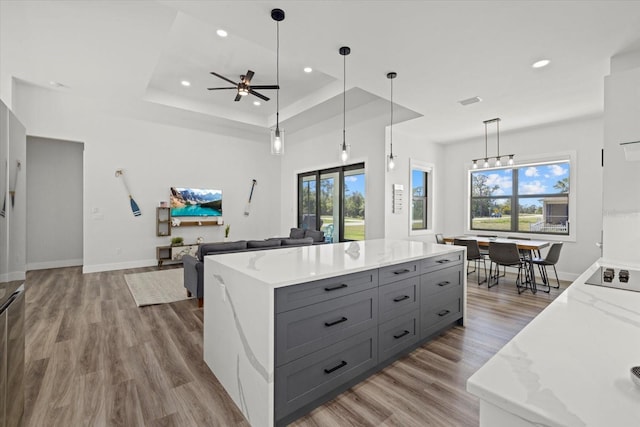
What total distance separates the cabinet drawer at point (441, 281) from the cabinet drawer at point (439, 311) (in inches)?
2.3

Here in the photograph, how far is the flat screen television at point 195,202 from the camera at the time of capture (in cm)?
679

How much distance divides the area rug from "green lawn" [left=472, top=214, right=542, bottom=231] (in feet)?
19.7

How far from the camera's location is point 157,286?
4.75m

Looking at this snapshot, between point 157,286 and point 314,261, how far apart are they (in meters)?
3.73

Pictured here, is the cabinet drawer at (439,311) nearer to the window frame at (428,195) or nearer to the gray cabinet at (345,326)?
the gray cabinet at (345,326)

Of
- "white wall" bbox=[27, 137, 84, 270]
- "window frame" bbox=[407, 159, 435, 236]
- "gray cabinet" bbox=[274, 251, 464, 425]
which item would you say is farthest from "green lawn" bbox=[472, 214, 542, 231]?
"white wall" bbox=[27, 137, 84, 270]

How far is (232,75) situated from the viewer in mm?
4902

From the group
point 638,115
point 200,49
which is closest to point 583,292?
point 638,115

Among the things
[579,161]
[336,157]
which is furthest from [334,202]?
[579,161]

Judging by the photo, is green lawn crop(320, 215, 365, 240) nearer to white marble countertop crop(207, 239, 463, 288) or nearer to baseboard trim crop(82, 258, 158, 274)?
white marble countertop crop(207, 239, 463, 288)

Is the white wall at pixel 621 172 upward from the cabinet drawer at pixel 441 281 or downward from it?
upward

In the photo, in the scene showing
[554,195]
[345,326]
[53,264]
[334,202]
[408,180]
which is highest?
[408,180]

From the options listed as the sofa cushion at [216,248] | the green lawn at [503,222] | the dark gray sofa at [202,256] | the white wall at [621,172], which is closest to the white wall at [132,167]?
the dark gray sofa at [202,256]

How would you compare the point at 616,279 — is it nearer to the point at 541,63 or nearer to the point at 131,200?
the point at 541,63
